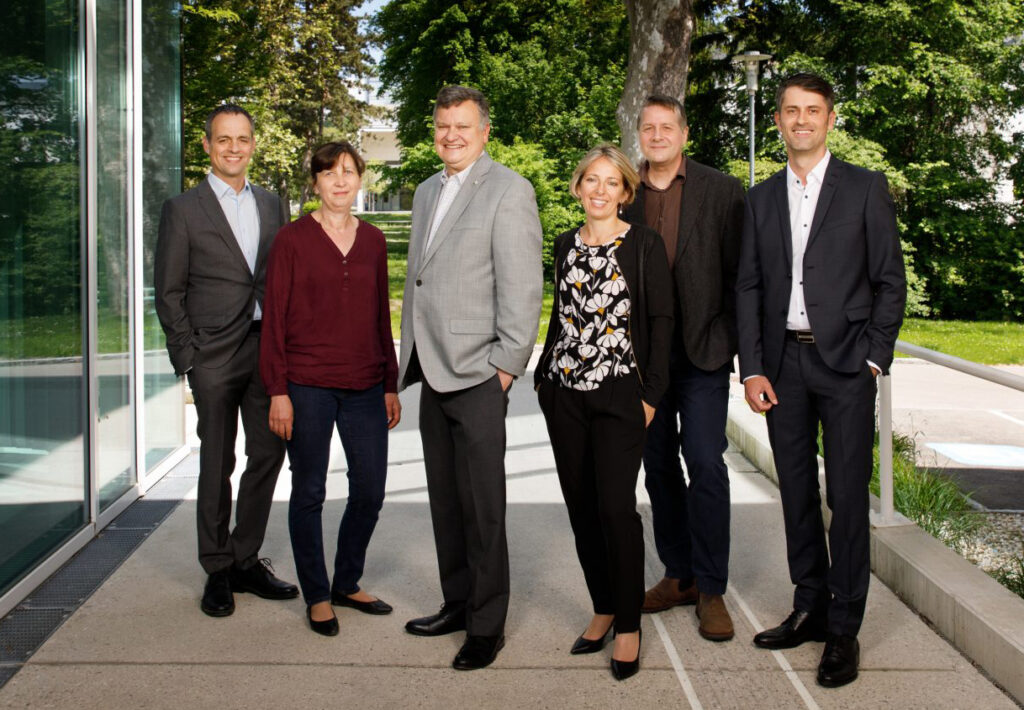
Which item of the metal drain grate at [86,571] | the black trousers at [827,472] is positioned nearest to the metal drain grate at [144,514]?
the metal drain grate at [86,571]

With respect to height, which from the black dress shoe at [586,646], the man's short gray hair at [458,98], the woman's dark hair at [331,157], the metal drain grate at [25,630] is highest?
the man's short gray hair at [458,98]

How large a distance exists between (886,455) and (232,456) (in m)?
3.02

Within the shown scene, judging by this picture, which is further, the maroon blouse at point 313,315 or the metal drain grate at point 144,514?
the metal drain grate at point 144,514

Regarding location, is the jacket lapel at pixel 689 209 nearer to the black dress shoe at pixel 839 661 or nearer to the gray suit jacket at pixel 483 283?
the gray suit jacket at pixel 483 283

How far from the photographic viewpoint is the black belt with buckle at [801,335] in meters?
4.09

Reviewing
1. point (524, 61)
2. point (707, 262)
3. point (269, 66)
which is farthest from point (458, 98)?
point (524, 61)

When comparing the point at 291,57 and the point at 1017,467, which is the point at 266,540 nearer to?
the point at 1017,467

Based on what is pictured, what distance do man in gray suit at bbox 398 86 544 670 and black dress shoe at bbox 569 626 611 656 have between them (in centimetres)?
29

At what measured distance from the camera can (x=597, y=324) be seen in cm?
399

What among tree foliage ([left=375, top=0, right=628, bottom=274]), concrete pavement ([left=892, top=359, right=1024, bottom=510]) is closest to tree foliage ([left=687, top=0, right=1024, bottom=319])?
tree foliage ([left=375, top=0, right=628, bottom=274])

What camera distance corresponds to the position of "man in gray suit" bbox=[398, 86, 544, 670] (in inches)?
162

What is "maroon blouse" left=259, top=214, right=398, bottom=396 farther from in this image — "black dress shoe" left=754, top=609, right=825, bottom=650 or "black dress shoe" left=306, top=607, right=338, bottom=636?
"black dress shoe" left=754, top=609, right=825, bottom=650

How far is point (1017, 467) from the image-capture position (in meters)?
8.34

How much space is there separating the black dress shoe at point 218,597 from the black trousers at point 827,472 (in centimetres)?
233
